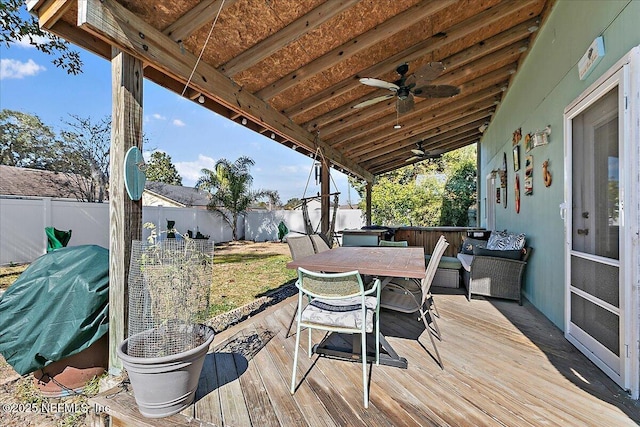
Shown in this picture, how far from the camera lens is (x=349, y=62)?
3613mm

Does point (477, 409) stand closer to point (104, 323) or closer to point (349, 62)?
point (104, 323)

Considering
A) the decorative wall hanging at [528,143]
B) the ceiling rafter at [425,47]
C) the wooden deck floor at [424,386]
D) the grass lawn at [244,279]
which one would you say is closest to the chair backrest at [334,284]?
the wooden deck floor at [424,386]

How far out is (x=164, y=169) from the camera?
24.7 m

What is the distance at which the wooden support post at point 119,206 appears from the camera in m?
2.01

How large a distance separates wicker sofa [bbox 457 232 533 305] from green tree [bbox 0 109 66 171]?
1442 centimetres

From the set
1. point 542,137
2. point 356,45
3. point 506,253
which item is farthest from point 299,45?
point 506,253

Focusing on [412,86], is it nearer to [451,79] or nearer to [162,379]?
[451,79]

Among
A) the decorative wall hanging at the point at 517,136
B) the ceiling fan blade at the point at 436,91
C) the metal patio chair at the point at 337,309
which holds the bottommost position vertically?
the metal patio chair at the point at 337,309

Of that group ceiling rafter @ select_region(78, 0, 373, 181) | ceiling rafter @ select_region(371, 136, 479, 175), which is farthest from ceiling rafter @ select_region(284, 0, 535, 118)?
ceiling rafter @ select_region(371, 136, 479, 175)

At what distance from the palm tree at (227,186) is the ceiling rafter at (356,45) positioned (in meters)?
9.86

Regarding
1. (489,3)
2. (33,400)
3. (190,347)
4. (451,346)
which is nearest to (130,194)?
(190,347)

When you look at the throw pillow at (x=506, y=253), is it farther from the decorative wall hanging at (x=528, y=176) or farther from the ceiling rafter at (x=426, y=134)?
the ceiling rafter at (x=426, y=134)

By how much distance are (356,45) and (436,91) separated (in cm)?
136

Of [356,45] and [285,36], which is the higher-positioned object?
[356,45]
